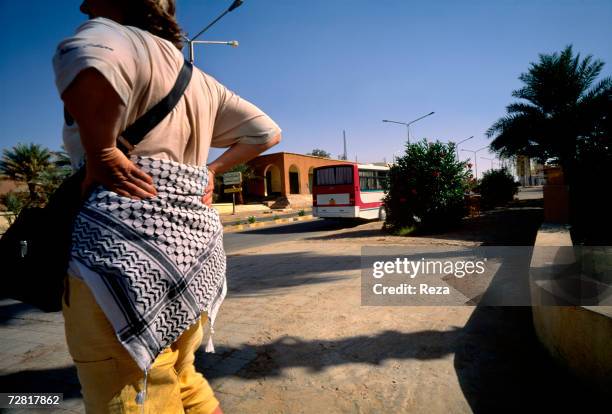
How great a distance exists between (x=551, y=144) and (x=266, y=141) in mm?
19161

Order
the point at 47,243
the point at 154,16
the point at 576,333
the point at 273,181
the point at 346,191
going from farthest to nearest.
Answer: the point at 273,181 < the point at 346,191 < the point at 576,333 < the point at 154,16 < the point at 47,243

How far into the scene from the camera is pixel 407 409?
2.22 metres

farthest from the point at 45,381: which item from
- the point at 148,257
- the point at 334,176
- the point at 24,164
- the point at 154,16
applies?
the point at 24,164

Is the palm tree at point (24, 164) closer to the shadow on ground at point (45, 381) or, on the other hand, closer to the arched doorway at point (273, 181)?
the arched doorway at point (273, 181)

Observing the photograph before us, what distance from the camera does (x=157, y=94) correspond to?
1194 mm

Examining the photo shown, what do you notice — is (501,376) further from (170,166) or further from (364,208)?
(364,208)

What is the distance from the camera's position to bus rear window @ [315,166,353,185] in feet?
52.5

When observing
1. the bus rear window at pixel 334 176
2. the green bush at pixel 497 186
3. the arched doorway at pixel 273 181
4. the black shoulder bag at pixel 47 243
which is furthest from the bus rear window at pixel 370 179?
the arched doorway at pixel 273 181

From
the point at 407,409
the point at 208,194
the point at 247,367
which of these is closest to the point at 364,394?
the point at 407,409

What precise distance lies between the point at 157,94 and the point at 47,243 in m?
0.59

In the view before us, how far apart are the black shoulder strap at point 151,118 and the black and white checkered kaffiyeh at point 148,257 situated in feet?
0.21

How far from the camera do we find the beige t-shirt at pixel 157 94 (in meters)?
0.95

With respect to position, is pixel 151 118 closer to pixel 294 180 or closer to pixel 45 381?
pixel 45 381

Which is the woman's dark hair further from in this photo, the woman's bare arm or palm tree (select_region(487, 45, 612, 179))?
palm tree (select_region(487, 45, 612, 179))
